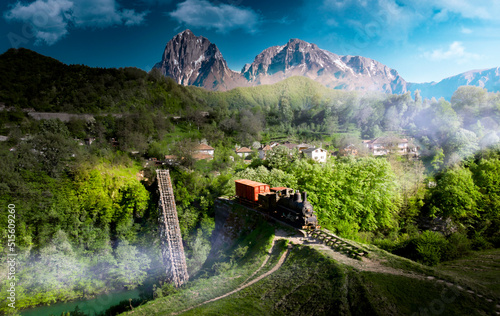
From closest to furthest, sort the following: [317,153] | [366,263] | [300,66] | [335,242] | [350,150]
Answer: [366,263] < [335,242] < [350,150] < [317,153] < [300,66]

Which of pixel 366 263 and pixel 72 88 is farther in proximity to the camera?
pixel 72 88

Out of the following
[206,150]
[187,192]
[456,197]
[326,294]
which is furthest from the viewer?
[206,150]

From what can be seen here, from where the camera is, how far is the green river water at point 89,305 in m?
21.7

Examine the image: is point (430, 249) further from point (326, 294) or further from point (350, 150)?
point (350, 150)

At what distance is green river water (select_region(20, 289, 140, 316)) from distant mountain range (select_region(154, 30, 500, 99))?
97.6m

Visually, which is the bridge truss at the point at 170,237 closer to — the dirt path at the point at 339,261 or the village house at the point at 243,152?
the dirt path at the point at 339,261

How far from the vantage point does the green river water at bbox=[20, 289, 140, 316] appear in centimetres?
2173

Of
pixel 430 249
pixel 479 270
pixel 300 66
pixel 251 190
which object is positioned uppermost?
pixel 300 66

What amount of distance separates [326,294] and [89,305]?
2314 centimetres

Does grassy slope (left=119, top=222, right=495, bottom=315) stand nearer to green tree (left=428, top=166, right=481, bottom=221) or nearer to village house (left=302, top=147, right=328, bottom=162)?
green tree (left=428, top=166, right=481, bottom=221)

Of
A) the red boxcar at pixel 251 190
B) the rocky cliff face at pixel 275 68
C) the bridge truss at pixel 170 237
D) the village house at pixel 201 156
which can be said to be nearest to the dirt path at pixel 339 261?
the red boxcar at pixel 251 190

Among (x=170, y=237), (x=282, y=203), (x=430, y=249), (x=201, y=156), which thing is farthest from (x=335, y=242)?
(x=201, y=156)

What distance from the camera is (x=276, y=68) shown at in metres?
156

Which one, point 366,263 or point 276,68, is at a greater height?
point 276,68
